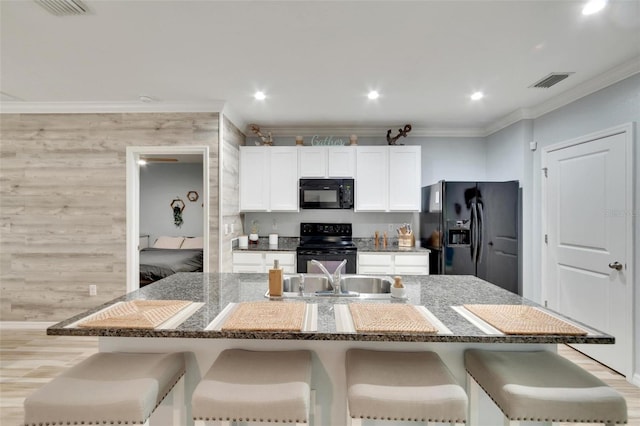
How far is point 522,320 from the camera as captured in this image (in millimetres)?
1441

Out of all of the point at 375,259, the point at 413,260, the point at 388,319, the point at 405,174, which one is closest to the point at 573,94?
the point at 405,174

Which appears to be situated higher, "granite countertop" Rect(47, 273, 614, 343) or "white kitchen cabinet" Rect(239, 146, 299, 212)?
"white kitchen cabinet" Rect(239, 146, 299, 212)

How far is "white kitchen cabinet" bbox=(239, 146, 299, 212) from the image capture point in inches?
171

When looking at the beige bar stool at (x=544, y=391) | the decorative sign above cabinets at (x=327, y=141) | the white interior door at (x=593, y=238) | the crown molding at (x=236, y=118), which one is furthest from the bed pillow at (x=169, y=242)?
the beige bar stool at (x=544, y=391)

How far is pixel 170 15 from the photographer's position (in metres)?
1.98

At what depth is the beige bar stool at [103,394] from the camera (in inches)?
46.4

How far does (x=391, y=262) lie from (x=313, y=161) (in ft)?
5.30

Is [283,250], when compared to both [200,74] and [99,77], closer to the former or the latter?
[200,74]

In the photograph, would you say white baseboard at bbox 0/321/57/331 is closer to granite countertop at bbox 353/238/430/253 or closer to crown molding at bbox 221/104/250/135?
crown molding at bbox 221/104/250/135

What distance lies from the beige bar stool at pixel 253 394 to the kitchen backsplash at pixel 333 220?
3346mm

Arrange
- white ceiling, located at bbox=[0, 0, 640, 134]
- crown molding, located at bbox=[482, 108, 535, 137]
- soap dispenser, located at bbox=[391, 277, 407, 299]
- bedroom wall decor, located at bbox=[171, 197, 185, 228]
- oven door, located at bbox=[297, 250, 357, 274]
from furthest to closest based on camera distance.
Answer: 1. bedroom wall decor, located at bbox=[171, 197, 185, 228]
2. oven door, located at bbox=[297, 250, 357, 274]
3. crown molding, located at bbox=[482, 108, 535, 137]
4. white ceiling, located at bbox=[0, 0, 640, 134]
5. soap dispenser, located at bbox=[391, 277, 407, 299]

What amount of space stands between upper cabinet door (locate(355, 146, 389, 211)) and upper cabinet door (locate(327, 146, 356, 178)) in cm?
7

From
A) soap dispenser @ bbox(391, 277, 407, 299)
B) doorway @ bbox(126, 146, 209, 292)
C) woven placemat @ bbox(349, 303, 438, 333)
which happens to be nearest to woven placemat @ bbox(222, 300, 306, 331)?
woven placemat @ bbox(349, 303, 438, 333)

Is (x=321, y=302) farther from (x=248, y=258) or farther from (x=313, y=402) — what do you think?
(x=248, y=258)
